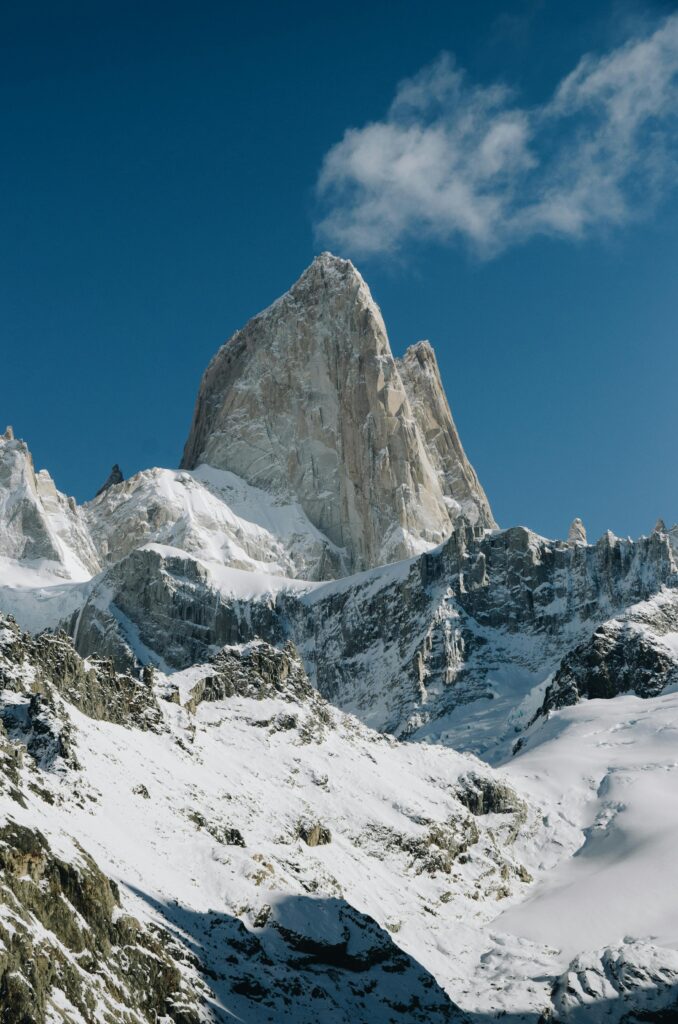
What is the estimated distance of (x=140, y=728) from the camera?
12206cm

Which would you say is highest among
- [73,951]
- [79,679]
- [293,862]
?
[79,679]

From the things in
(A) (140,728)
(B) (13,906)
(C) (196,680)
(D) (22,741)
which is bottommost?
(B) (13,906)

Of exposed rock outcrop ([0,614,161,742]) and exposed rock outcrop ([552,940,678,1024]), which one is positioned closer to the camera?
exposed rock outcrop ([552,940,678,1024])

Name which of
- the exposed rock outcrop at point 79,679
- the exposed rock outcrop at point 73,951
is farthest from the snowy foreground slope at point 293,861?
the exposed rock outcrop at point 79,679

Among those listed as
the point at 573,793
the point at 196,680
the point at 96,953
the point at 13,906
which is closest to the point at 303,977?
the point at 96,953

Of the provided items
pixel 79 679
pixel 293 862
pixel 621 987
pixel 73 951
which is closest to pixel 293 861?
pixel 293 862

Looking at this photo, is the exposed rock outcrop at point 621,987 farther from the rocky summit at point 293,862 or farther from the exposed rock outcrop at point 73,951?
the exposed rock outcrop at point 73,951

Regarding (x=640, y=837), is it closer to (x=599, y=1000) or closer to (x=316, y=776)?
(x=316, y=776)

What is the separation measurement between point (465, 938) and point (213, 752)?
83.2ft

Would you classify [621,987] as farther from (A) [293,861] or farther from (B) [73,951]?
(B) [73,951]

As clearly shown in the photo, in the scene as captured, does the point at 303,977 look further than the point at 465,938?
No

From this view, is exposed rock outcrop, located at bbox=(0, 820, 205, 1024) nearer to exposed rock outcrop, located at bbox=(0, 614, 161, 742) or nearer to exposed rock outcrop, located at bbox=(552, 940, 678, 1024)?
exposed rock outcrop, located at bbox=(552, 940, 678, 1024)

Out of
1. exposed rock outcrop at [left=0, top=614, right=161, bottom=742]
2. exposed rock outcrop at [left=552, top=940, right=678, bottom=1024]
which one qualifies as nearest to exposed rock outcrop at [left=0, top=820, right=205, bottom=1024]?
exposed rock outcrop at [left=552, top=940, right=678, bottom=1024]

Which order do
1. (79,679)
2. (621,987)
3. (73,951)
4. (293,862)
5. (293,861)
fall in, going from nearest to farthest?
(73,951) → (621,987) → (293,862) → (293,861) → (79,679)
